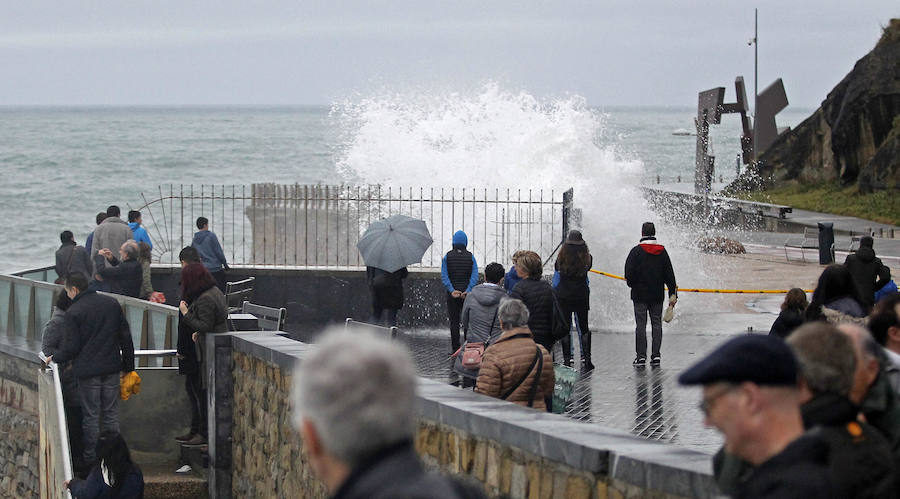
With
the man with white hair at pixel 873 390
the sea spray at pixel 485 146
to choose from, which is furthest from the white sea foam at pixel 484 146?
the man with white hair at pixel 873 390

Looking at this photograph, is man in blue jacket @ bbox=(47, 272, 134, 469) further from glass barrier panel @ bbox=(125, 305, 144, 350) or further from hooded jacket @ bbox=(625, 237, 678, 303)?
hooded jacket @ bbox=(625, 237, 678, 303)

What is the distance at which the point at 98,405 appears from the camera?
11.5m

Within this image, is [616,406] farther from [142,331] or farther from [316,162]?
[316,162]

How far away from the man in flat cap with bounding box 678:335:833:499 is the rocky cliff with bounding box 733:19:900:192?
3763 cm

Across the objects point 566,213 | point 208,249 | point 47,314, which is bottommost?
point 47,314

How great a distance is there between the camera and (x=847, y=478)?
3.50 m

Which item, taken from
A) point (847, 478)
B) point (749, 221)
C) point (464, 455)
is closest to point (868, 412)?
point (847, 478)

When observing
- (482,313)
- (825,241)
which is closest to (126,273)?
(482,313)

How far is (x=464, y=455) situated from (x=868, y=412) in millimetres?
2824

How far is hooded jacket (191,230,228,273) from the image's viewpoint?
16672 mm

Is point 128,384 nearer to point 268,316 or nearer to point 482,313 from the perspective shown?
point 268,316

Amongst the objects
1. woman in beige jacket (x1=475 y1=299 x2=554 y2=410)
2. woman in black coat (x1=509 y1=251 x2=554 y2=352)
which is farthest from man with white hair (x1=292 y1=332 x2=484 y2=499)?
woman in black coat (x1=509 y1=251 x2=554 y2=352)

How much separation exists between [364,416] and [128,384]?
9.28 meters

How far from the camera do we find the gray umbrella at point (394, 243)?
49.1ft
